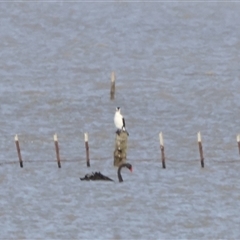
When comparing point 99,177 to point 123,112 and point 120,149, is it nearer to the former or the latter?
point 120,149

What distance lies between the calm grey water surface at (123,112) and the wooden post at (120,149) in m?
0.36

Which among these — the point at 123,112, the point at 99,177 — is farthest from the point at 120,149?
the point at 123,112

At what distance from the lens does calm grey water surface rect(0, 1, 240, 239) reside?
35.7 metres

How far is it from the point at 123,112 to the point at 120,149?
1095 centimetres

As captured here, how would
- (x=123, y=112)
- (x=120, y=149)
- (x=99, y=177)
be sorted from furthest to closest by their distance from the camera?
(x=123, y=112)
(x=120, y=149)
(x=99, y=177)

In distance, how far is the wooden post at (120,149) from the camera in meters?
39.4

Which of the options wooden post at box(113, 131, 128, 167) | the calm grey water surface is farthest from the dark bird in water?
wooden post at box(113, 131, 128, 167)

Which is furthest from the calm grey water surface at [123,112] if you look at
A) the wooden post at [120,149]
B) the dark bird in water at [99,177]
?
the wooden post at [120,149]

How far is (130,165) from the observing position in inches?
1564

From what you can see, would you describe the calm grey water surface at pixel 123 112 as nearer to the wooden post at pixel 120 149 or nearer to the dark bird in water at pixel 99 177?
the dark bird in water at pixel 99 177

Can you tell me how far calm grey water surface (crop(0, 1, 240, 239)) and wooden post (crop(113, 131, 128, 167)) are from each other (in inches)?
14.1

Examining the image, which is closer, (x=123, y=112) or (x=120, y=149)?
(x=120, y=149)

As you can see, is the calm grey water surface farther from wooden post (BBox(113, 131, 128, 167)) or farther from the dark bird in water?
wooden post (BBox(113, 131, 128, 167))

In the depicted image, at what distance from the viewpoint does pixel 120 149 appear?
3972cm
